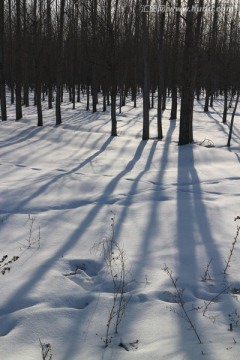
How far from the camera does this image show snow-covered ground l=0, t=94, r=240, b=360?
9.84 feet

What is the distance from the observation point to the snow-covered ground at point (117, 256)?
3.00 meters

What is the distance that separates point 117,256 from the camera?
4.54 meters

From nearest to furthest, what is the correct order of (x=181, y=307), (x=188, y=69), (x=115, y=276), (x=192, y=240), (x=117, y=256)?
1. (x=181, y=307)
2. (x=115, y=276)
3. (x=117, y=256)
4. (x=192, y=240)
5. (x=188, y=69)

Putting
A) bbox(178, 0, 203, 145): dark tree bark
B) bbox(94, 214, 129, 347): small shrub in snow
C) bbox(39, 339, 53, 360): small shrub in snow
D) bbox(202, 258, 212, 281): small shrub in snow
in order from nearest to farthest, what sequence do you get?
bbox(39, 339, 53, 360): small shrub in snow < bbox(94, 214, 129, 347): small shrub in snow < bbox(202, 258, 212, 281): small shrub in snow < bbox(178, 0, 203, 145): dark tree bark

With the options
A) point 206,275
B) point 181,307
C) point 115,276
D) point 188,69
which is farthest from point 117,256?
point 188,69

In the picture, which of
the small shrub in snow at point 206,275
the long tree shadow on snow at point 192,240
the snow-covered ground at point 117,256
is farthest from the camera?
the small shrub in snow at point 206,275

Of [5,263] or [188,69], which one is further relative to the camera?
[188,69]

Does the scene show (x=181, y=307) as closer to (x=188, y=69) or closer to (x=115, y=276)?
(x=115, y=276)

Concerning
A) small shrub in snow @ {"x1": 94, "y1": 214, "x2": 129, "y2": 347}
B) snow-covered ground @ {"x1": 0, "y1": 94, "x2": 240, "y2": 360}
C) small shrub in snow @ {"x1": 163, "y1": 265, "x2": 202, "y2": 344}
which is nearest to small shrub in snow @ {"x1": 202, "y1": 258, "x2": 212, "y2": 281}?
snow-covered ground @ {"x1": 0, "y1": 94, "x2": 240, "y2": 360}

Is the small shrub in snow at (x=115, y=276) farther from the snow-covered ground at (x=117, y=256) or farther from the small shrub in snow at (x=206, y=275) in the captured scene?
the small shrub in snow at (x=206, y=275)

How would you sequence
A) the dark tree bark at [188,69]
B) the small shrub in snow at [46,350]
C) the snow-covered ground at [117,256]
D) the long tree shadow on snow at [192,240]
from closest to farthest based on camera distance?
1. the small shrub in snow at [46,350]
2. the snow-covered ground at [117,256]
3. the long tree shadow on snow at [192,240]
4. the dark tree bark at [188,69]

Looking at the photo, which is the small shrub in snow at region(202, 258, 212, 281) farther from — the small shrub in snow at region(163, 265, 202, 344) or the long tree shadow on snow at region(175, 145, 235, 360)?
the small shrub in snow at region(163, 265, 202, 344)

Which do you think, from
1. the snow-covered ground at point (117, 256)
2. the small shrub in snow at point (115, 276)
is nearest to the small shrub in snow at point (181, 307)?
the snow-covered ground at point (117, 256)

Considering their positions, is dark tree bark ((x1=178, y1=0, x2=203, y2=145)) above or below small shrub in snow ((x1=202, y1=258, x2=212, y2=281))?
above
